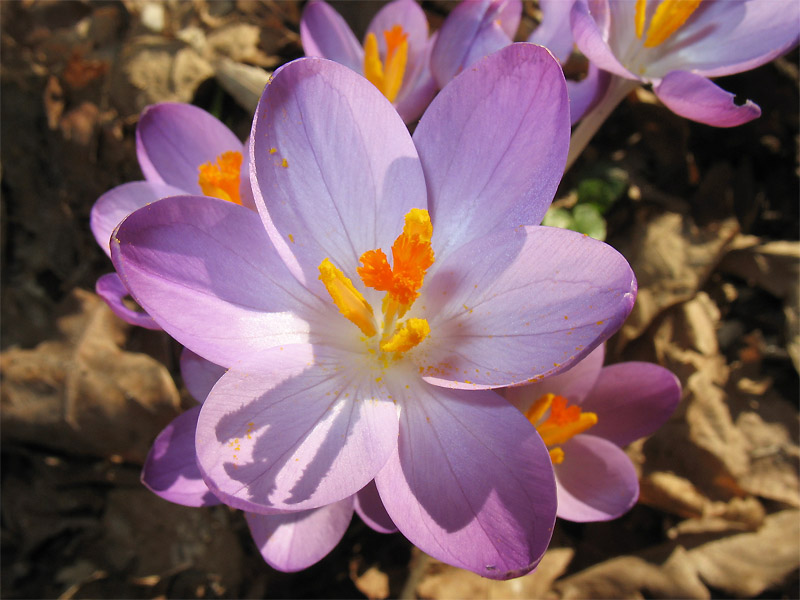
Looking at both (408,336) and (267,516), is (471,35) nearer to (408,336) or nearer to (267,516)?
(408,336)

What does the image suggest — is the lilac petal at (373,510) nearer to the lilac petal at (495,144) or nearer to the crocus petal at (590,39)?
the lilac petal at (495,144)

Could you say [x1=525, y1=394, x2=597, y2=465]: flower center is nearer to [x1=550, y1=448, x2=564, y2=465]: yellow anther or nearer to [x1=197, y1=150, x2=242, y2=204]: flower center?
[x1=550, y1=448, x2=564, y2=465]: yellow anther

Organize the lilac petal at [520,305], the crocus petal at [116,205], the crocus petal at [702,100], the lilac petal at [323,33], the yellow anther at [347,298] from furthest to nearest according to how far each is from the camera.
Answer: the lilac petal at [323,33]
the crocus petal at [116,205]
the crocus petal at [702,100]
the yellow anther at [347,298]
the lilac petal at [520,305]

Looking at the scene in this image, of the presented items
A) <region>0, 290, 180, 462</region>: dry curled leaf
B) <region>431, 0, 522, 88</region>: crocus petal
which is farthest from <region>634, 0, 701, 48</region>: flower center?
<region>0, 290, 180, 462</region>: dry curled leaf

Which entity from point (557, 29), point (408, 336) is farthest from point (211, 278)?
point (557, 29)

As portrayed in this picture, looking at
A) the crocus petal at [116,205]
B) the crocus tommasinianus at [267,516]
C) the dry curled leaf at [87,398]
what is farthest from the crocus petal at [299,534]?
the crocus petal at [116,205]
